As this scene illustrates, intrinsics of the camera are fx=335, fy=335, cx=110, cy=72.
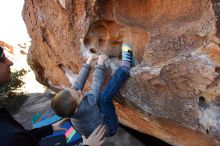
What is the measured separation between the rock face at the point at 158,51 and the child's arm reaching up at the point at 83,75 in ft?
0.48

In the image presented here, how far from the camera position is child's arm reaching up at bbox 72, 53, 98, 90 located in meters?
2.85

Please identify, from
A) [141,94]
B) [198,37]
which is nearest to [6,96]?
[141,94]

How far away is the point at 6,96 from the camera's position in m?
6.79

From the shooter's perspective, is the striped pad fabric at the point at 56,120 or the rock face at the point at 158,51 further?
the striped pad fabric at the point at 56,120

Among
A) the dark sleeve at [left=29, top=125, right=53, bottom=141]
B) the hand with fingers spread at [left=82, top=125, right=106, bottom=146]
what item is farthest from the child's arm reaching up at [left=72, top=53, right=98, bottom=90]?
the hand with fingers spread at [left=82, top=125, right=106, bottom=146]

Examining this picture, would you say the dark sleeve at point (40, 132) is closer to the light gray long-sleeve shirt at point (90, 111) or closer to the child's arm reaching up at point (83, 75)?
the light gray long-sleeve shirt at point (90, 111)

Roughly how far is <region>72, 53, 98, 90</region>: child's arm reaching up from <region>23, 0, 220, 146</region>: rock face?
0.15 meters

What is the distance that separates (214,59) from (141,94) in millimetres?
744

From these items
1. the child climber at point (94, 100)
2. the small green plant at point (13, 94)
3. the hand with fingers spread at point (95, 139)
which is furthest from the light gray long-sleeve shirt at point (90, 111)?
the small green plant at point (13, 94)

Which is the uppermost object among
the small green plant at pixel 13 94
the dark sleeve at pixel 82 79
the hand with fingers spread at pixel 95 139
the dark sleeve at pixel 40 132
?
the dark sleeve at pixel 82 79

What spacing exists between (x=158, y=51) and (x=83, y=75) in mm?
716

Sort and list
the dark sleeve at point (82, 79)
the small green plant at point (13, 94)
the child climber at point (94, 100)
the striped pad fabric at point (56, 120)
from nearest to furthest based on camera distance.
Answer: the child climber at point (94, 100) < the dark sleeve at point (82, 79) < the striped pad fabric at point (56, 120) < the small green plant at point (13, 94)

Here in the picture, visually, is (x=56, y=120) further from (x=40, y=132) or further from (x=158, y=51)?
(x=158, y=51)

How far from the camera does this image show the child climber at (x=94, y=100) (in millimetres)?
2406
